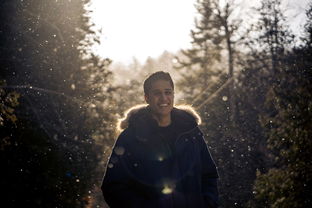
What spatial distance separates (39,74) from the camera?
48.3 feet

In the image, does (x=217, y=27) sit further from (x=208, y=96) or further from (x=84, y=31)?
(x=84, y=31)

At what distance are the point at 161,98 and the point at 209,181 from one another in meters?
0.98

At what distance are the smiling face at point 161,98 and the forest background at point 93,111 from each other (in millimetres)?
1493

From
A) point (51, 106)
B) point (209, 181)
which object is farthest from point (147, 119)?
point (51, 106)

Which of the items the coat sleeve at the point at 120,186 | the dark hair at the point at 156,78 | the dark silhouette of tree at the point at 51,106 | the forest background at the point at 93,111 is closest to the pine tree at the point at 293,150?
the forest background at the point at 93,111

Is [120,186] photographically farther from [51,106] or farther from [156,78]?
[51,106]

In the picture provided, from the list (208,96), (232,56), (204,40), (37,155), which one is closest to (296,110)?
(37,155)

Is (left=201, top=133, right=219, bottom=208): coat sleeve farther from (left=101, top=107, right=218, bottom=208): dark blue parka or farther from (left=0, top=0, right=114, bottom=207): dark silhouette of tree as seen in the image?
(left=0, top=0, right=114, bottom=207): dark silhouette of tree

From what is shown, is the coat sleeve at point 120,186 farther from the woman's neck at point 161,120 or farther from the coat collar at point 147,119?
the woman's neck at point 161,120

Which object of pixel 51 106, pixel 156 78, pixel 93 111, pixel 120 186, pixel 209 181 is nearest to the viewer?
pixel 120 186

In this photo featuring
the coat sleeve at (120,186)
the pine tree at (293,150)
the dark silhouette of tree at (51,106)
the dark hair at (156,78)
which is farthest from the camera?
the dark silhouette of tree at (51,106)

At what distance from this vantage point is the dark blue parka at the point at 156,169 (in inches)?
144

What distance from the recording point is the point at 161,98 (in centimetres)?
415

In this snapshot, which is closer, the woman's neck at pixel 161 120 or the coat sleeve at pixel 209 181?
the coat sleeve at pixel 209 181
